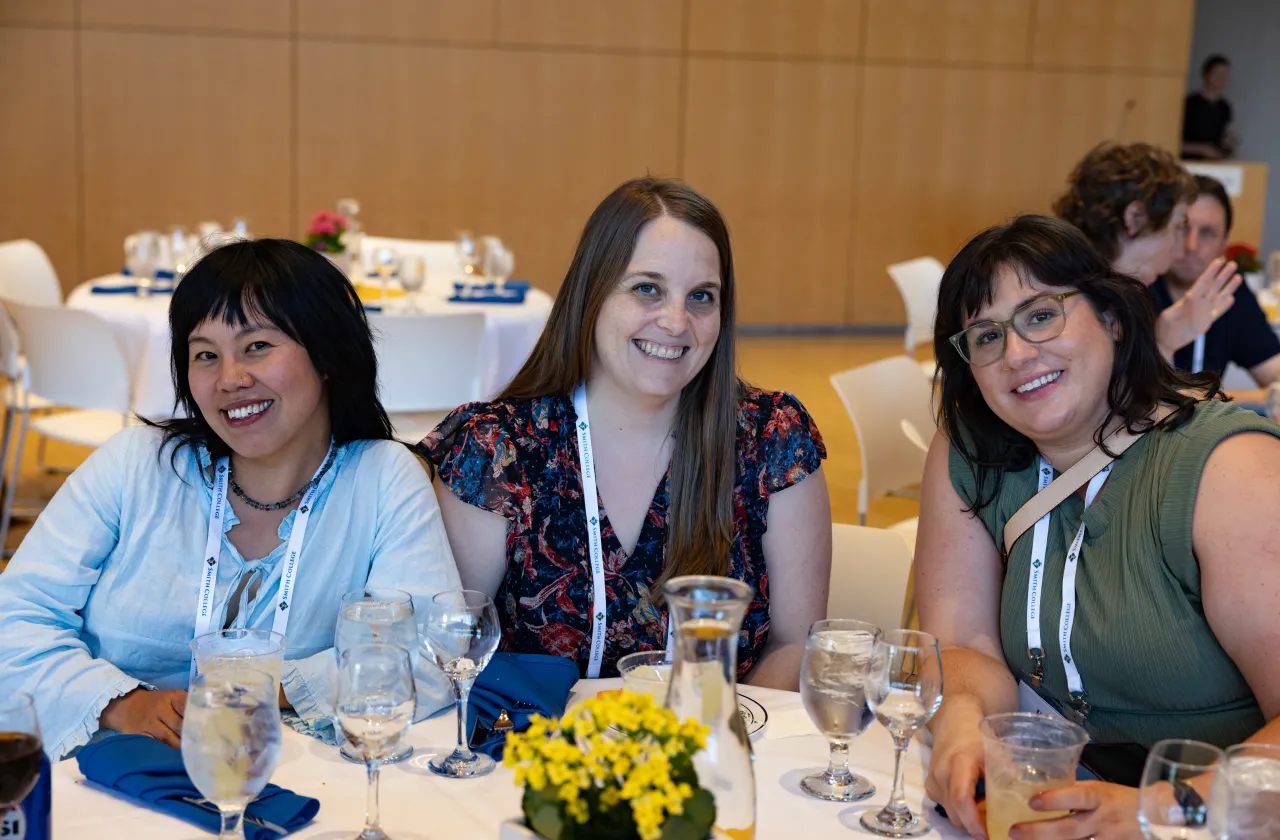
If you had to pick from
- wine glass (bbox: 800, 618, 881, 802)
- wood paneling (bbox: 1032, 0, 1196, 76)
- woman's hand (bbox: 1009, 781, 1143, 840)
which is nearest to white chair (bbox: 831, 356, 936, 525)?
wine glass (bbox: 800, 618, 881, 802)

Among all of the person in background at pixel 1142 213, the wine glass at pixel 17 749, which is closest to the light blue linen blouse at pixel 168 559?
the wine glass at pixel 17 749

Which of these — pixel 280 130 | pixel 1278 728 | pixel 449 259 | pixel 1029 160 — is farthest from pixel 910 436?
pixel 1029 160

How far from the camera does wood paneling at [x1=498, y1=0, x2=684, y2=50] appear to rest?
961 cm

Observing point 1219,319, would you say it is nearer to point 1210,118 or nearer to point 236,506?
point 236,506

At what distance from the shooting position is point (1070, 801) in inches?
57.2

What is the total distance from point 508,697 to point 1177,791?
2.91 ft

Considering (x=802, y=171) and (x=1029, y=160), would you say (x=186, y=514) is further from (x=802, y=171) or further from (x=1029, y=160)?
(x=1029, y=160)

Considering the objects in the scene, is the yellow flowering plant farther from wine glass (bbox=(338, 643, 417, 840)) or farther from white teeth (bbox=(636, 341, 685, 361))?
white teeth (bbox=(636, 341, 685, 361))

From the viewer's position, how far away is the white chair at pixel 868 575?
8.62ft

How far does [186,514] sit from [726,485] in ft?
3.01

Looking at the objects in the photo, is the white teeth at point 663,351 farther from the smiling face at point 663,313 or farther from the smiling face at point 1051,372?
the smiling face at point 1051,372

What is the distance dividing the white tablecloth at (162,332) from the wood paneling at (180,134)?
12.2 ft

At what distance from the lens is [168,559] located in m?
2.12

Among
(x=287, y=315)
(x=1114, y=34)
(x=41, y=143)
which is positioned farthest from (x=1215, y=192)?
(x=41, y=143)
